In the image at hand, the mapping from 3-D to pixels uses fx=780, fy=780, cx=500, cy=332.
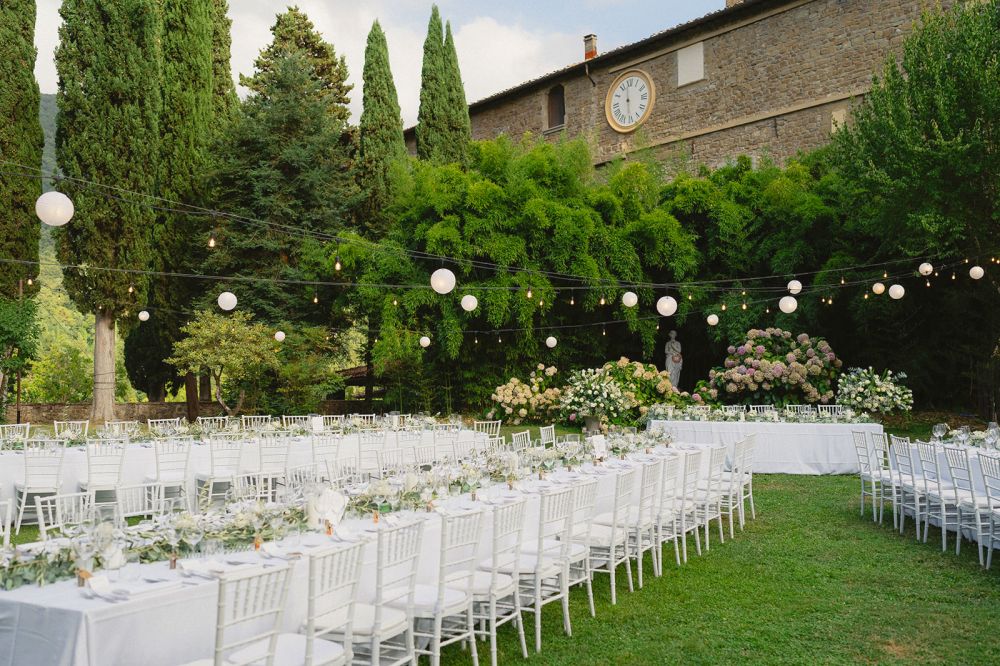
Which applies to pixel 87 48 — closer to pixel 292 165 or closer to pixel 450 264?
pixel 292 165

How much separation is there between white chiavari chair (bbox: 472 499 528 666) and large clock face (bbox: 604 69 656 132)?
63.0ft

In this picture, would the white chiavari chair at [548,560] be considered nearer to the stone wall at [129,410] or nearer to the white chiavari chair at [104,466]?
the white chiavari chair at [104,466]

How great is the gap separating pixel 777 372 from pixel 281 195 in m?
13.0

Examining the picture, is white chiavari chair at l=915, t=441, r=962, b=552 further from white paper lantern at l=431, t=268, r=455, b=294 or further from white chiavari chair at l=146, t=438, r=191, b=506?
white chiavari chair at l=146, t=438, r=191, b=506

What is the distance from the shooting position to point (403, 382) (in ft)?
67.0

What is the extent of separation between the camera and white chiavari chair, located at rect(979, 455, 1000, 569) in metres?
6.13

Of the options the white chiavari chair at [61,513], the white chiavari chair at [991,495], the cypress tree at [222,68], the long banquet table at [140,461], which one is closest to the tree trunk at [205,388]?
the cypress tree at [222,68]

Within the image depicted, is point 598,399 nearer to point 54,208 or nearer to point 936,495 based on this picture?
point 936,495

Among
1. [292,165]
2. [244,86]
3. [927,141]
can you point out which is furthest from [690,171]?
[244,86]

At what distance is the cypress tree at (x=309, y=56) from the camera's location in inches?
1008

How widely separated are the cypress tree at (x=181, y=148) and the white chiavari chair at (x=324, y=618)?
1727 cm

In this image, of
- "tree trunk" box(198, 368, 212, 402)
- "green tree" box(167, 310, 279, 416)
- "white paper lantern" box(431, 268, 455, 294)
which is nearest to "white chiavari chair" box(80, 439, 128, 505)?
"white paper lantern" box(431, 268, 455, 294)

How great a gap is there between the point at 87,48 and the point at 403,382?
10.5 meters

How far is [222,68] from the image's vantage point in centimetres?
2331
